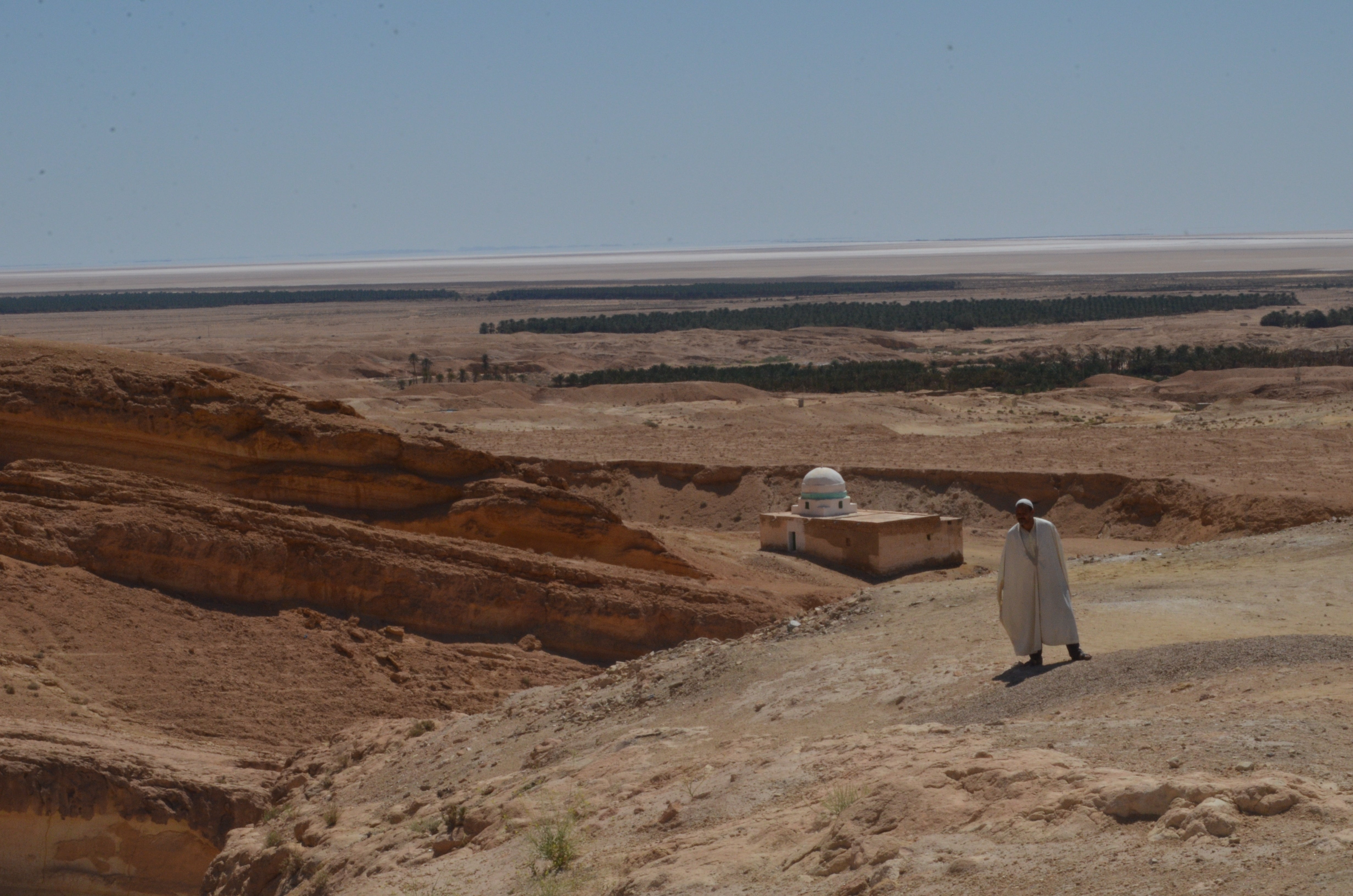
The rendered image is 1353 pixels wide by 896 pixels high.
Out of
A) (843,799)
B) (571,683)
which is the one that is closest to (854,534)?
(571,683)

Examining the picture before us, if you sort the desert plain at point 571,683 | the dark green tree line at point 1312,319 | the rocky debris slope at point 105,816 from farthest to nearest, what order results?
1. the dark green tree line at point 1312,319
2. the rocky debris slope at point 105,816
3. the desert plain at point 571,683

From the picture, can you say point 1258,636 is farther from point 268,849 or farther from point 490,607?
point 490,607

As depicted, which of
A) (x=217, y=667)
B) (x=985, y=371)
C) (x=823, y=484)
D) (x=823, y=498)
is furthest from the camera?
(x=985, y=371)

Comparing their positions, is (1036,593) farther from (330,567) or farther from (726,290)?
(726,290)

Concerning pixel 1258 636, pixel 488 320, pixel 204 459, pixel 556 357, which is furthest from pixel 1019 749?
pixel 488 320

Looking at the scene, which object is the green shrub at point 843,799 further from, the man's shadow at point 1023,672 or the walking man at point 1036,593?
the walking man at point 1036,593

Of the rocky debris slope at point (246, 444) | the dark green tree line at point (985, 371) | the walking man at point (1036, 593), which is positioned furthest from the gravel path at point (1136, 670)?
the dark green tree line at point (985, 371)
